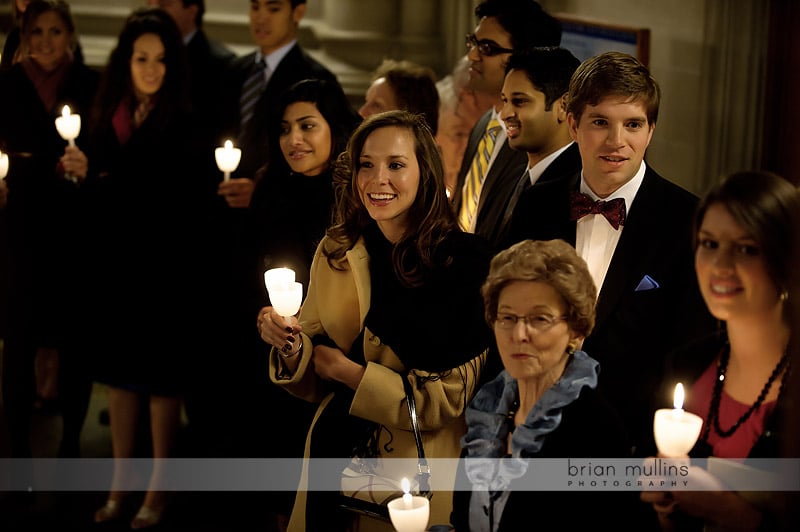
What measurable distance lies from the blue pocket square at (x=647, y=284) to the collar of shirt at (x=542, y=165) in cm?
82

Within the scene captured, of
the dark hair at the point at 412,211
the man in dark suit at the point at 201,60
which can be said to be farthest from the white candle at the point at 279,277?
the man in dark suit at the point at 201,60

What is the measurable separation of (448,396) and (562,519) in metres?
0.68

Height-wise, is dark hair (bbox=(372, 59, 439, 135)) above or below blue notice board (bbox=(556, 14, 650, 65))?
below

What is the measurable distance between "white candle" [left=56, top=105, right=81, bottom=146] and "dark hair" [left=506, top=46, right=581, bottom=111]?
71.3 inches

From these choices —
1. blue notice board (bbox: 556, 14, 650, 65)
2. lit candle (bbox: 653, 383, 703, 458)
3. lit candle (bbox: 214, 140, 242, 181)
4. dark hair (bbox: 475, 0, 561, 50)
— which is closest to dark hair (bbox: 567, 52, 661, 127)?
lit candle (bbox: 653, 383, 703, 458)

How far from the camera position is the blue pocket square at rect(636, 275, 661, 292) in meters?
2.25

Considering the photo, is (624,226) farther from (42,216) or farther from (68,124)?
(42,216)

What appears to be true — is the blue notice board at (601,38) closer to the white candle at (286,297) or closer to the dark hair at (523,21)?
the dark hair at (523,21)

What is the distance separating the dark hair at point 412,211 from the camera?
2686 mm

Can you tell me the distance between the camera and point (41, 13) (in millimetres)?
3992

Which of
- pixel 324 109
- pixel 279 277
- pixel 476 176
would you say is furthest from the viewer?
pixel 476 176

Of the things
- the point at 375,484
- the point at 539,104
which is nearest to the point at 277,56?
the point at 539,104

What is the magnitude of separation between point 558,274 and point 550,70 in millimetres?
1161

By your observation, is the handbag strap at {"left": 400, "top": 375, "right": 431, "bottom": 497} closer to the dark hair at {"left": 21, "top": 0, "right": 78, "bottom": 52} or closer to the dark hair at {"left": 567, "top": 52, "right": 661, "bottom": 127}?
the dark hair at {"left": 567, "top": 52, "right": 661, "bottom": 127}
